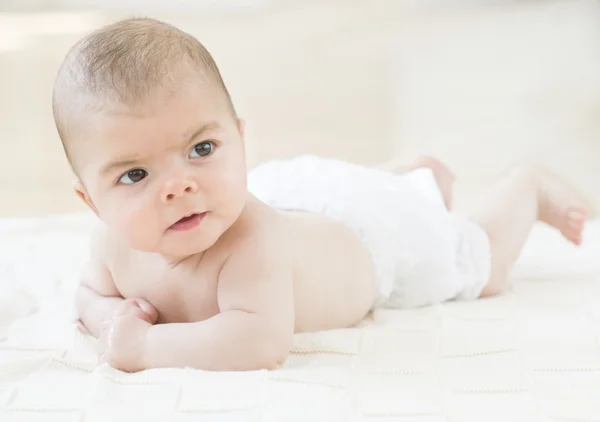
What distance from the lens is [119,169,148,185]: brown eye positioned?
108 centimetres

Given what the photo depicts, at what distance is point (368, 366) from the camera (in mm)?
1130

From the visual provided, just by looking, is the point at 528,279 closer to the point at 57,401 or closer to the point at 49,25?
the point at 57,401

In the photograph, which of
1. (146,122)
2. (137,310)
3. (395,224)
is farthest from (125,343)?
(395,224)

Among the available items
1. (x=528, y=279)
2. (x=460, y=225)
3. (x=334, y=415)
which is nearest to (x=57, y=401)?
(x=334, y=415)

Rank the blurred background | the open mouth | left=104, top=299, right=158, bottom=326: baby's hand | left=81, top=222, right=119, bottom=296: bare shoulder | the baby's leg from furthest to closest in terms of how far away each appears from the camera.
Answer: the blurred background, the baby's leg, left=81, top=222, right=119, bottom=296: bare shoulder, left=104, top=299, right=158, bottom=326: baby's hand, the open mouth

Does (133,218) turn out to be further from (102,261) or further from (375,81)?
(375,81)

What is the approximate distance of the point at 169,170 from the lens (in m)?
1.06

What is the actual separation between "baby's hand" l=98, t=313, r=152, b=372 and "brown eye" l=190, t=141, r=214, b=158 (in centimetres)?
24

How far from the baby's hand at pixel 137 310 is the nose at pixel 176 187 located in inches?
9.0

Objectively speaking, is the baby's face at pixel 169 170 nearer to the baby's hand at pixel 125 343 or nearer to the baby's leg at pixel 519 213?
the baby's hand at pixel 125 343

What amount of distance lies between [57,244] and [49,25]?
130cm

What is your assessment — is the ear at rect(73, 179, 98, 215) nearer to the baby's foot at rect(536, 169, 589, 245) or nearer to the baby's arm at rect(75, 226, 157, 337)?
the baby's arm at rect(75, 226, 157, 337)

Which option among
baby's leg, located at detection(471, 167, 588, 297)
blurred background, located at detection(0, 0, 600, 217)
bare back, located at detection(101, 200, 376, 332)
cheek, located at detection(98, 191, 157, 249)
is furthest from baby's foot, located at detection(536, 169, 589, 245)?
cheek, located at detection(98, 191, 157, 249)

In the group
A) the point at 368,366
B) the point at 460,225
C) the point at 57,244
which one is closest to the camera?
the point at 368,366
